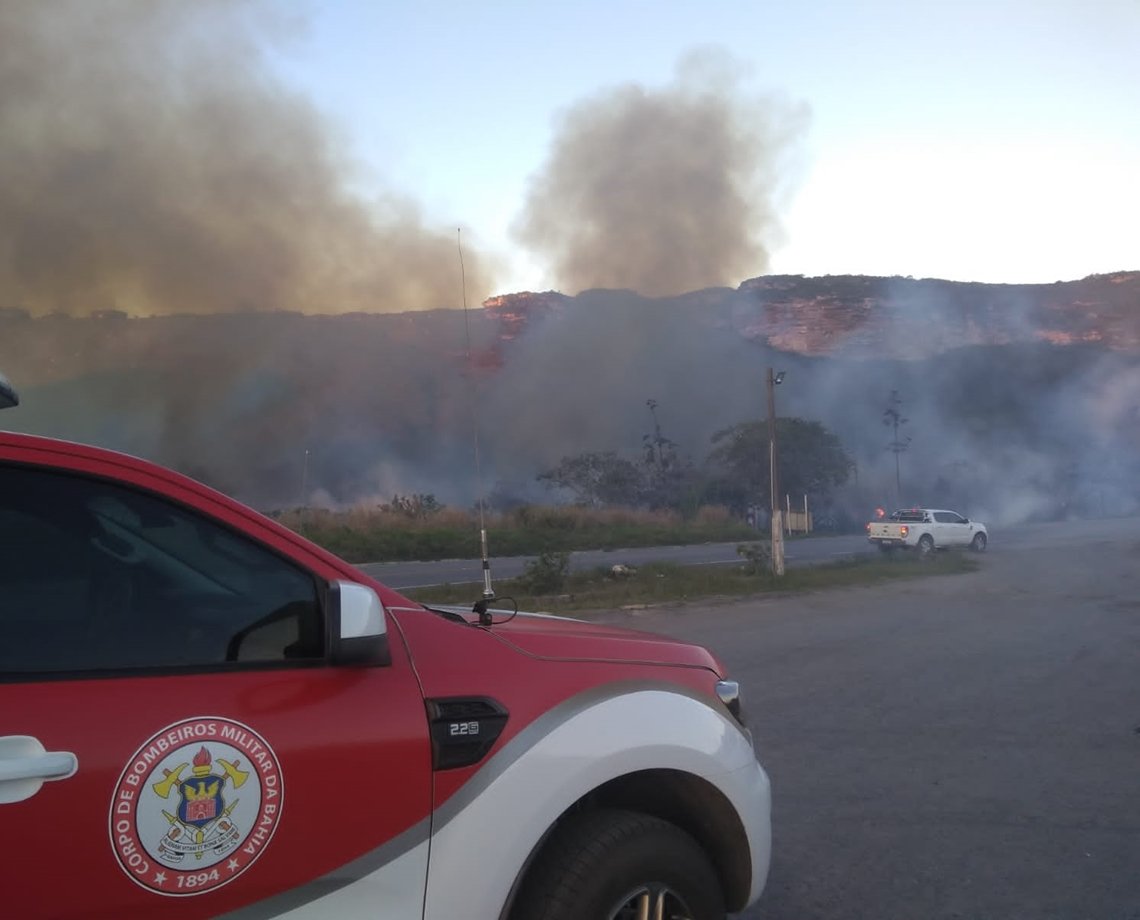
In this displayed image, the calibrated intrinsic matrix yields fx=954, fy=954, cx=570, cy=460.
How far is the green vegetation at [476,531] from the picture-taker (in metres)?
24.8

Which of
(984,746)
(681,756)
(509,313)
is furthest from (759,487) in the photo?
(681,756)

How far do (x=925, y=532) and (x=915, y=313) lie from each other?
62.3 m

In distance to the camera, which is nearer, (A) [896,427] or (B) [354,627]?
(B) [354,627]

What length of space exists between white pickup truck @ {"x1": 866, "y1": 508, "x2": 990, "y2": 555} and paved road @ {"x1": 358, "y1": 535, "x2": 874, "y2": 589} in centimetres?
122

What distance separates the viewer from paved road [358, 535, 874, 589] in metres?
18.0

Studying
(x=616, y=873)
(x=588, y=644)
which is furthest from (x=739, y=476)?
(x=616, y=873)

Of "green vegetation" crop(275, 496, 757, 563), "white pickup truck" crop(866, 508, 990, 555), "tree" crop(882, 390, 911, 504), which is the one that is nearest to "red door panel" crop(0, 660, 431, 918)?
"green vegetation" crop(275, 496, 757, 563)

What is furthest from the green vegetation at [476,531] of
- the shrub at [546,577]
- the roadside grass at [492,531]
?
the shrub at [546,577]

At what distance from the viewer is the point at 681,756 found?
2.37 metres

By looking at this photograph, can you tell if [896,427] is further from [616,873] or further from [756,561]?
[616,873]

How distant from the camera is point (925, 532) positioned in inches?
1048

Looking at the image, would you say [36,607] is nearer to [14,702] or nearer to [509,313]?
[14,702]

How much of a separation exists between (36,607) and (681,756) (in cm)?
148

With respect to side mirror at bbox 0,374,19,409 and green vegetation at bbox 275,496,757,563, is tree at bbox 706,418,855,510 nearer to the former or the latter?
green vegetation at bbox 275,496,757,563
